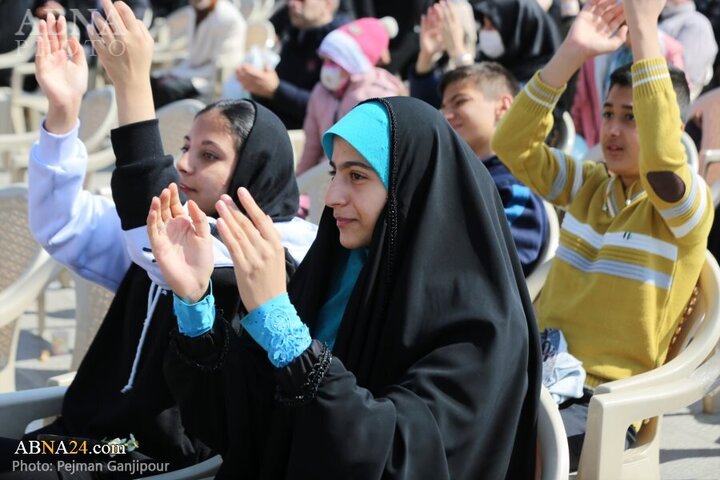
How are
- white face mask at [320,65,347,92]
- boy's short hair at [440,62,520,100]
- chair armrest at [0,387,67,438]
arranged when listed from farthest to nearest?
white face mask at [320,65,347,92]
boy's short hair at [440,62,520,100]
chair armrest at [0,387,67,438]

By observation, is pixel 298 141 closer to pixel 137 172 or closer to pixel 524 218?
pixel 524 218

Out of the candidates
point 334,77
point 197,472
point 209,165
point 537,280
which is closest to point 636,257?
point 537,280

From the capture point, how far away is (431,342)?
6.01 ft

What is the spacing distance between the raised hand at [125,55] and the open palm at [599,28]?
3.91ft

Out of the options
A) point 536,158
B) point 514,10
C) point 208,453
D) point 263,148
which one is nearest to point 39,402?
point 208,453

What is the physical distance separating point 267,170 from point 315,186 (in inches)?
48.5

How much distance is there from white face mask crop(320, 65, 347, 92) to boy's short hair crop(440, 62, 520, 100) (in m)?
1.26

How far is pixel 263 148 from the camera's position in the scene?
2652 mm

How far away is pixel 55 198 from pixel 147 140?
363 millimetres

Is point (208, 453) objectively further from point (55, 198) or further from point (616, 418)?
point (616, 418)

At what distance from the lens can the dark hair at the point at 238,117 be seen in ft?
8.68

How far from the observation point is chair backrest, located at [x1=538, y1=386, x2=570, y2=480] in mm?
1814

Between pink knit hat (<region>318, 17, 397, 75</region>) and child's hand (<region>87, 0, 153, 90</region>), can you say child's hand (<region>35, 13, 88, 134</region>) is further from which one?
pink knit hat (<region>318, 17, 397, 75</region>)

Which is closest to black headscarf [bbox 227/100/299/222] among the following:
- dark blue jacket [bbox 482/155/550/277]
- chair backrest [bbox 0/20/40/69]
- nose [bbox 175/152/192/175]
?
nose [bbox 175/152/192/175]
